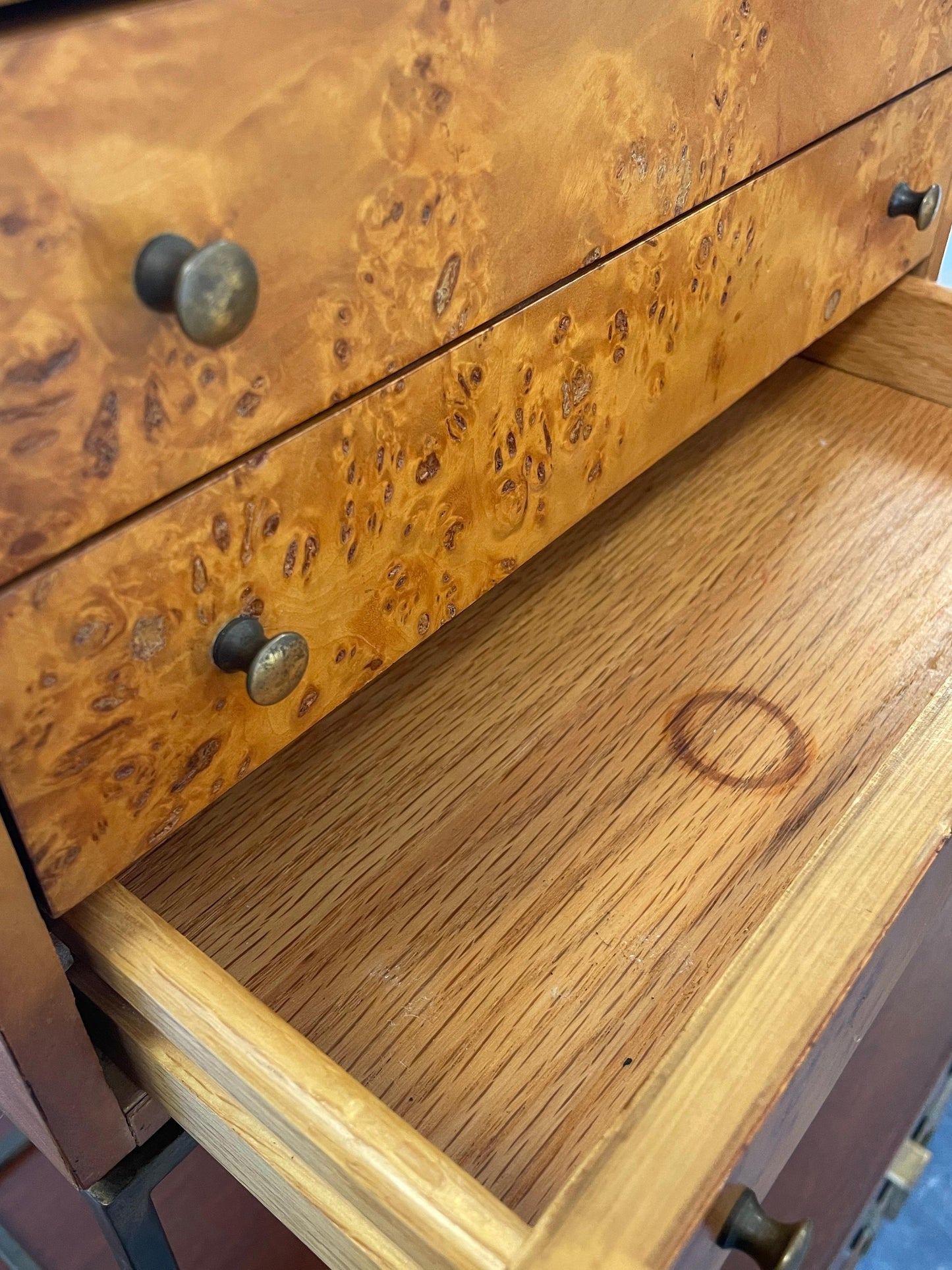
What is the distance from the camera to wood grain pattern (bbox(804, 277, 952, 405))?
2.43 feet

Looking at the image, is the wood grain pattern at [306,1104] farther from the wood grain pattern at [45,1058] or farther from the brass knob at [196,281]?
the brass knob at [196,281]

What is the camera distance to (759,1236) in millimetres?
298

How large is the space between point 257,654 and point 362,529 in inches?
2.6

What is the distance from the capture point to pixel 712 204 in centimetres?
51

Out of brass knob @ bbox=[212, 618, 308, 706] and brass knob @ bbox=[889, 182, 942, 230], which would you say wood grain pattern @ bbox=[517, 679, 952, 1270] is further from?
brass knob @ bbox=[889, 182, 942, 230]

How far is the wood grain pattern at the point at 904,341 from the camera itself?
0.74 meters

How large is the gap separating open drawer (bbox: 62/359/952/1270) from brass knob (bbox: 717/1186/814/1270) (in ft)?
0.04

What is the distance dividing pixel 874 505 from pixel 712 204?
0.25 m

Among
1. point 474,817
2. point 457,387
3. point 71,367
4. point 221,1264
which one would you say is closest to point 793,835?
point 474,817

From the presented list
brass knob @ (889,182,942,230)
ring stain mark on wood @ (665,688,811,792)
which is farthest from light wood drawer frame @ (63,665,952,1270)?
brass knob @ (889,182,942,230)

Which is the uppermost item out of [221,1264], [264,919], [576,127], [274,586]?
[576,127]

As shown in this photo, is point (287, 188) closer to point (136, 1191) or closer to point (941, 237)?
point (136, 1191)

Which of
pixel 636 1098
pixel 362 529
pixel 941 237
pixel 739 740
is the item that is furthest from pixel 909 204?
pixel 636 1098

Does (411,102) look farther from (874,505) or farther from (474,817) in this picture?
(874,505)
